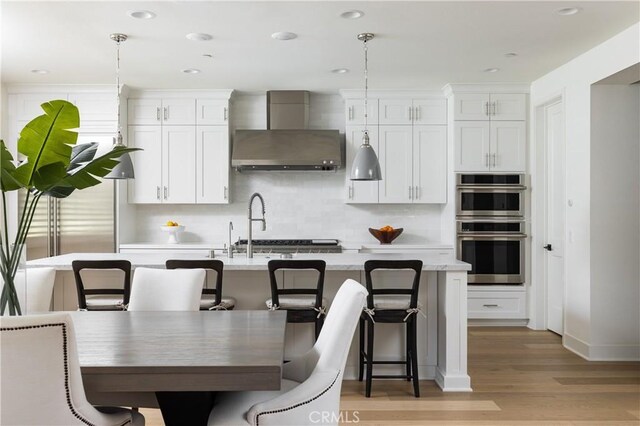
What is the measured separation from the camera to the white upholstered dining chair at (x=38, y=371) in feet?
A: 4.90

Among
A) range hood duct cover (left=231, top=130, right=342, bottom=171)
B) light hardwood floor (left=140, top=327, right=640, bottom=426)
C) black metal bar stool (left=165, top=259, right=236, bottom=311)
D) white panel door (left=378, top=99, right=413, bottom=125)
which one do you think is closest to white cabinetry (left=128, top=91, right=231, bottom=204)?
range hood duct cover (left=231, top=130, right=342, bottom=171)

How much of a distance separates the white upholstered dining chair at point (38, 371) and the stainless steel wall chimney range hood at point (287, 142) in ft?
14.9

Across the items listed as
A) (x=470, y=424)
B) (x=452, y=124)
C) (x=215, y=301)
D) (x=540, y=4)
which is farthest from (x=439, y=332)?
(x=452, y=124)

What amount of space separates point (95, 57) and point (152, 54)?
1.81 feet

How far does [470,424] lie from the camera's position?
10.4 feet

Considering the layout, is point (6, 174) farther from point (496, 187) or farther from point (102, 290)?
point (496, 187)

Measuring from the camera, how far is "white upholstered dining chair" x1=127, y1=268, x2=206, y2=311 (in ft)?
9.95

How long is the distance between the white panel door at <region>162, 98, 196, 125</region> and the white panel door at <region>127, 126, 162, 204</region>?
166 millimetres

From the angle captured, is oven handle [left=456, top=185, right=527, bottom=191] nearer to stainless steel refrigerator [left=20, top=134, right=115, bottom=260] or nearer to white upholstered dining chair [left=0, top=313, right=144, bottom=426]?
stainless steel refrigerator [left=20, top=134, right=115, bottom=260]

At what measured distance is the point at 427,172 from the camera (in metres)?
6.25

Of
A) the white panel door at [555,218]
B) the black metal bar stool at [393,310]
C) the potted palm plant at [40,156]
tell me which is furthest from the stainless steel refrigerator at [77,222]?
the white panel door at [555,218]

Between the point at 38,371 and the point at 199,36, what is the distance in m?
3.28

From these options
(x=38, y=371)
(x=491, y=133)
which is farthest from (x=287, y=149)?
(x=38, y=371)

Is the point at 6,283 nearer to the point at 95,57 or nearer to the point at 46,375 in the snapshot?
the point at 46,375
